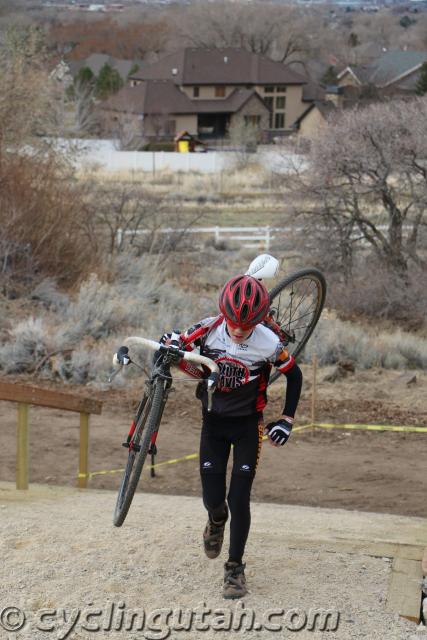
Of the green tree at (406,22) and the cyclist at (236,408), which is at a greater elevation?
the green tree at (406,22)

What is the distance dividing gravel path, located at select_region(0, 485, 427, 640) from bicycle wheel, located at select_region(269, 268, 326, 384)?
209 centimetres

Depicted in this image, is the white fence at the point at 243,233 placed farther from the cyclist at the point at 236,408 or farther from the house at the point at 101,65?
the house at the point at 101,65

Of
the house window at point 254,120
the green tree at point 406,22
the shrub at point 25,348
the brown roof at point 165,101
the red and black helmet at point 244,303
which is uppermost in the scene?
the green tree at point 406,22

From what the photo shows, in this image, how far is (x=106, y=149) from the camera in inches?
2470

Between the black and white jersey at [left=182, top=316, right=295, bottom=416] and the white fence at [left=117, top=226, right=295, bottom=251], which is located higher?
the black and white jersey at [left=182, top=316, right=295, bottom=416]

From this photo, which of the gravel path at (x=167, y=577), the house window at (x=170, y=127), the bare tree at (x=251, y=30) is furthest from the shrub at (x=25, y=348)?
the bare tree at (x=251, y=30)

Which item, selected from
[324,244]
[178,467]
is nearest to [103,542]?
[178,467]

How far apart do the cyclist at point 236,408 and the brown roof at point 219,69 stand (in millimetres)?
73296

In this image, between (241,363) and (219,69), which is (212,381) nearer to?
(241,363)

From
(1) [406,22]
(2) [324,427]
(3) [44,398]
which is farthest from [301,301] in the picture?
(1) [406,22]

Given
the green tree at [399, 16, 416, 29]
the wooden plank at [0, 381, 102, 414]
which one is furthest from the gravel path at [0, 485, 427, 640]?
the green tree at [399, 16, 416, 29]

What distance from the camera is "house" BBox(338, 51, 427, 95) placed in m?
89.4

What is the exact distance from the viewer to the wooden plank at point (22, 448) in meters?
7.91

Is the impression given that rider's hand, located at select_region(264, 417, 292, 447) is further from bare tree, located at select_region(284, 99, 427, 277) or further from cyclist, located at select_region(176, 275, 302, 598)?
bare tree, located at select_region(284, 99, 427, 277)
